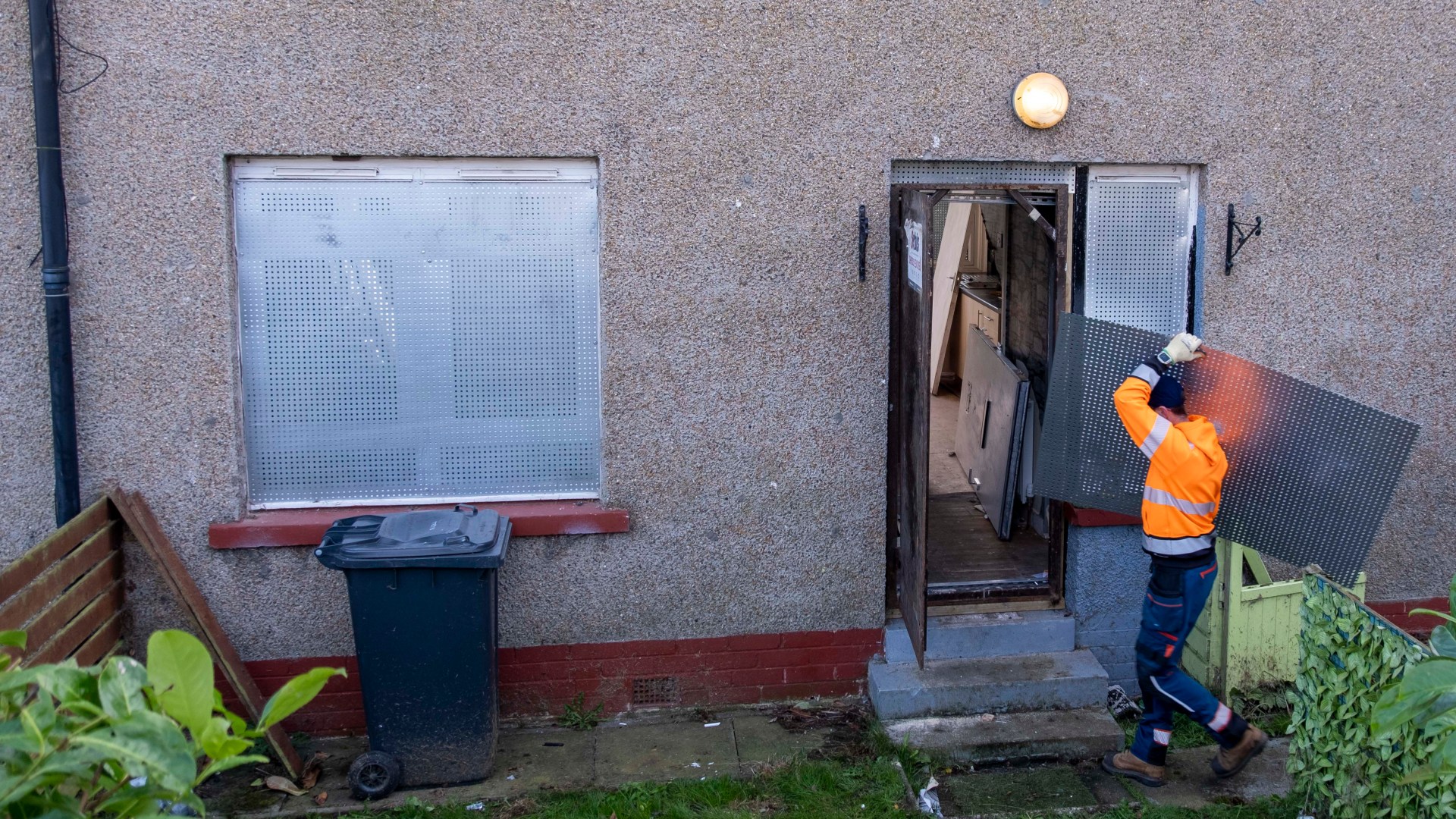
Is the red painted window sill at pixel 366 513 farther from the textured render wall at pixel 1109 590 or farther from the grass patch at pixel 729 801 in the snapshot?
the textured render wall at pixel 1109 590

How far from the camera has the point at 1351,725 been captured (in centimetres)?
427

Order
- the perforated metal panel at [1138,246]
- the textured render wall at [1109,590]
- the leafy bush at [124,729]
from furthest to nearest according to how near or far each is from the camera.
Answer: the textured render wall at [1109,590] < the perforated metal panel at [1138,246] < the leafy bush at [124,729]

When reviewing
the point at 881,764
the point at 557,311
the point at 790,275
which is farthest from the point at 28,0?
the point at 881,764

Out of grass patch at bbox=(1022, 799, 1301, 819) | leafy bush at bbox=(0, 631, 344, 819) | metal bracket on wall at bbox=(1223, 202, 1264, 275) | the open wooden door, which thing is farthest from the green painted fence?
leafy bush at bbox=(0, 631, 344, 819)

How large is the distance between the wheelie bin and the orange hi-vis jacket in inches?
99.4

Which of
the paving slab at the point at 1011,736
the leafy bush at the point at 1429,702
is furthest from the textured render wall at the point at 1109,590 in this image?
the leafy bush at the point at 1429,702

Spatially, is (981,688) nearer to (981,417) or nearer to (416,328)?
(981,417)

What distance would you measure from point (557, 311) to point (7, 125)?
2246 millimetres

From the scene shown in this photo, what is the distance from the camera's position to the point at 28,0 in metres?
4.72

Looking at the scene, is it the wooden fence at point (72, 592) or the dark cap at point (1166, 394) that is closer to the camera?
the wooden fence at point (72, 592)

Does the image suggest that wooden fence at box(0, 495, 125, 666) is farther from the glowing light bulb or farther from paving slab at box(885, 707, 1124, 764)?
the glowing light bulb

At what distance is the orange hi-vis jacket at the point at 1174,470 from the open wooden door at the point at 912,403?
80cm

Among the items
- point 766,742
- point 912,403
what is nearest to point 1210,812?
point 766,742

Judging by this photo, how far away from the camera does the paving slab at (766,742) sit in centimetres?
518
